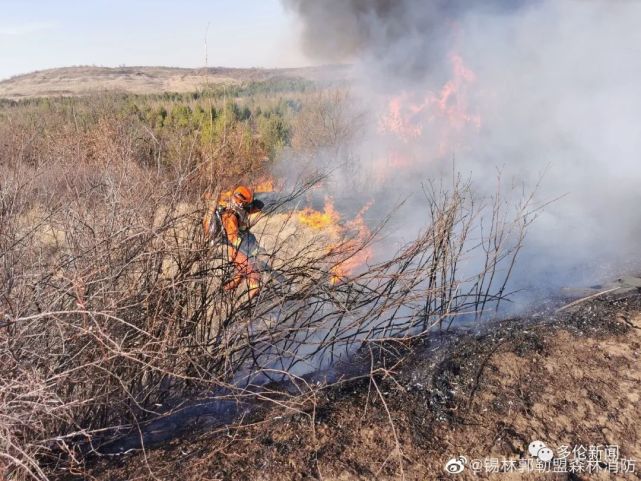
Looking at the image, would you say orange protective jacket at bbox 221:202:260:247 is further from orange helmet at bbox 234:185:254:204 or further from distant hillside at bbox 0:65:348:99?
distant hillside at bbox 0:65:348:99

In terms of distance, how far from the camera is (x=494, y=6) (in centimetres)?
1352

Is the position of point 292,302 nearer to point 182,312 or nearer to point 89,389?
point 182,312

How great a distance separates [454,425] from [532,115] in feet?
40.0

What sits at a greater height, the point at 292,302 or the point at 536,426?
the point at 292,302

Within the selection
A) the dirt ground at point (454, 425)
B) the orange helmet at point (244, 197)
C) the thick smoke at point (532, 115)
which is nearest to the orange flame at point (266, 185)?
the thick smoke at point (532, 115)

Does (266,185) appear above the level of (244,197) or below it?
below

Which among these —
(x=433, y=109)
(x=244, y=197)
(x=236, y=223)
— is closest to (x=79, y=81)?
(x=433, y=109)

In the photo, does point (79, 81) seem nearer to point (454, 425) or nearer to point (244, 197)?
point (244, 197)

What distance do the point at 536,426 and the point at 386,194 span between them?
1035 centimetres

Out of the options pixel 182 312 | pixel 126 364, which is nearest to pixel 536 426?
pixel 182 312

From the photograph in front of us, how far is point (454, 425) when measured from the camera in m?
3.29

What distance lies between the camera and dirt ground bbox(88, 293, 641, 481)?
9.65 feet

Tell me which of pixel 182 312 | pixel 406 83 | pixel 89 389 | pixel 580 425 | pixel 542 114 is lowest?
pixel 580 425

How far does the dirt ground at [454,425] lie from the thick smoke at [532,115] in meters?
2.70
